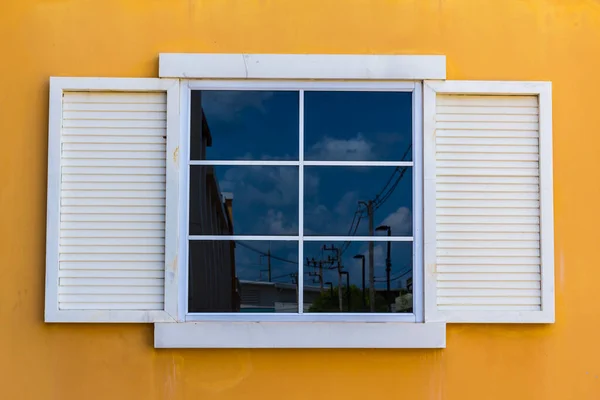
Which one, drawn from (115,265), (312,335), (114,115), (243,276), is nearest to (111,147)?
(114,115)

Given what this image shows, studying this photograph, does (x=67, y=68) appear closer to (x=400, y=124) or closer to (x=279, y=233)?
(x=279, y=233)

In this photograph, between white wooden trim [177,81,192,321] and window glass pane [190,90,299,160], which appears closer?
white wooden trim [177,81,192,321]

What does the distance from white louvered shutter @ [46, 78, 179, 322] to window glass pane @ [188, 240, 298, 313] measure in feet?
0.66

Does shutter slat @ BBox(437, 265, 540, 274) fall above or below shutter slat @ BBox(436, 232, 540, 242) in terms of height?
below

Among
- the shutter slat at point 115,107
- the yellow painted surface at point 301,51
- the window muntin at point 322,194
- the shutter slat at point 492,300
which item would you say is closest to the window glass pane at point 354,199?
the window muntin at point 322,194

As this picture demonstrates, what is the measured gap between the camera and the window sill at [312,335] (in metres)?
4.02

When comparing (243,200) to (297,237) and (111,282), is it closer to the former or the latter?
(297,237)

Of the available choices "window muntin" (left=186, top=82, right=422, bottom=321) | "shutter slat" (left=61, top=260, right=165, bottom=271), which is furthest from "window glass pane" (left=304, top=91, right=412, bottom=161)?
"shutter slat" (left=61, top=260, right=165, bottom=271)

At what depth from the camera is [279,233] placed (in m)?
4.15

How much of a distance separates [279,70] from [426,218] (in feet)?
3.78

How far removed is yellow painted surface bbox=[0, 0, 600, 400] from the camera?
4.07m

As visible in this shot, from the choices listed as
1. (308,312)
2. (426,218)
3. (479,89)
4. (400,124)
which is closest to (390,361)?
(308,312)

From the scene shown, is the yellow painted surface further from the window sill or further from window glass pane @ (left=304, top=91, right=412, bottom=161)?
window glass pane @ (left=304, top=91, right=412, bottom=161)

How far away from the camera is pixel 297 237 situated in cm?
413
